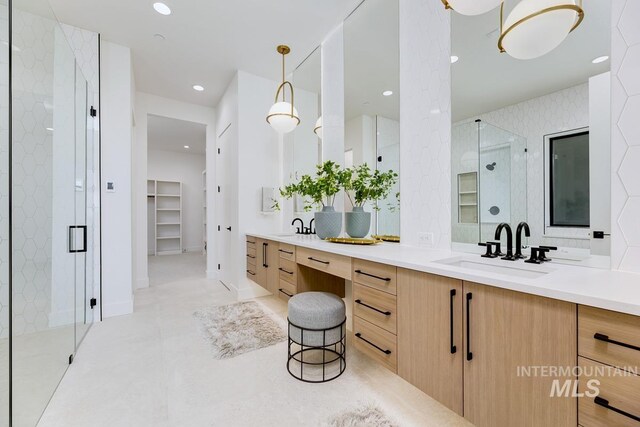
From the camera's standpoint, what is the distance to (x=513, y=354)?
0.94m

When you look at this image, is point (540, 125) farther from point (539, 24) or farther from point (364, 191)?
point (364, 191)

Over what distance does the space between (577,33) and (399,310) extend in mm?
1541

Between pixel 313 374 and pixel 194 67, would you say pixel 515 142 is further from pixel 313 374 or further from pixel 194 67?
pixel 194 67

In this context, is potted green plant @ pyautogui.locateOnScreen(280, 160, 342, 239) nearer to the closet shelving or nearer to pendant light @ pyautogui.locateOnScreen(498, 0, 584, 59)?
pendant light @ pyautogui.locateOnScreen(498, 0, 584, 59)

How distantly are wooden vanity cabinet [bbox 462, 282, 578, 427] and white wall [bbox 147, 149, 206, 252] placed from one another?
8291 millimetres

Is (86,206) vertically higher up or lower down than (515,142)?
lower down

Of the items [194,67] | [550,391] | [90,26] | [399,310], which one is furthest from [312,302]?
[90,26]

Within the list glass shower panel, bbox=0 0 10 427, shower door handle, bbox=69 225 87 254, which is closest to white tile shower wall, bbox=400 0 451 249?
glass shower panel, bbox=0 0 10 427

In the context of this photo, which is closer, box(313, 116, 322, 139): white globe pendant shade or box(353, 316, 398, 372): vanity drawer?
box(353, 316, 398, 372): vanity drawer

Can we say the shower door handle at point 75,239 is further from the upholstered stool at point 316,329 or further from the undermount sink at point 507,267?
the undermount sink at point 507,267

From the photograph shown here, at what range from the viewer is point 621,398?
734mm

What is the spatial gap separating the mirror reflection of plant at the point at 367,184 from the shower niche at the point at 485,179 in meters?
0.59

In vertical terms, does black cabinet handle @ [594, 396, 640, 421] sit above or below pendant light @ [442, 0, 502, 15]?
below

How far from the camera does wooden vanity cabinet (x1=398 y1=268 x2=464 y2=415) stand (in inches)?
43.8
